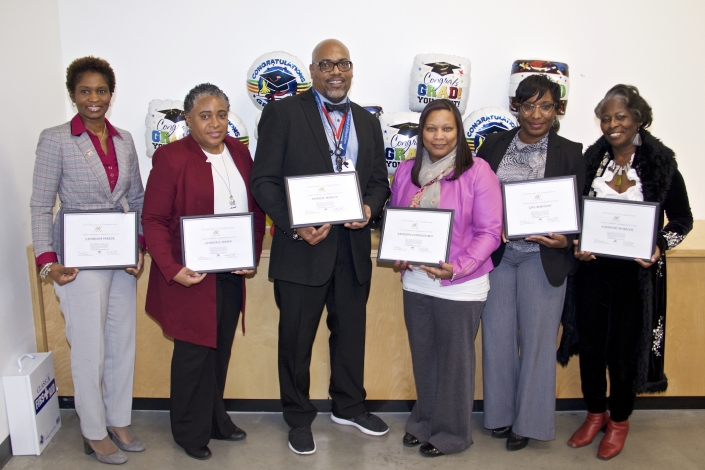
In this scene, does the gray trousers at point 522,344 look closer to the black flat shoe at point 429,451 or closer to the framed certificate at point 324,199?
the black flat shoe at point 429,451

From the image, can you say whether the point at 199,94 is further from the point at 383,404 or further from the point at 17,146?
the point at 383,404

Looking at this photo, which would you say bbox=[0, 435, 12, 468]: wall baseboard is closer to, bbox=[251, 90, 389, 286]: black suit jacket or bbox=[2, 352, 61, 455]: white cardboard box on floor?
bbox=[2, 352, 61, 455]: white cardboard box on floor

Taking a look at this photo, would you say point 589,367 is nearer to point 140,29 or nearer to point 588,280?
point 588,280

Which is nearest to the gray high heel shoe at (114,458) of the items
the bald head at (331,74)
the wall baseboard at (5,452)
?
the wall baseboard at (5,452)

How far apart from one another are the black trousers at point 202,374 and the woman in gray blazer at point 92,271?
0.29 m

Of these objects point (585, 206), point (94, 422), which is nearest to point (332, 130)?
point (585, 206)

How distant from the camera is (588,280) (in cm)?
258

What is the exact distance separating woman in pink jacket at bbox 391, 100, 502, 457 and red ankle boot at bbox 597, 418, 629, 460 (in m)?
0.65

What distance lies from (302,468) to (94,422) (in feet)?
3.16

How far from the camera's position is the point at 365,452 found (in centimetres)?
272

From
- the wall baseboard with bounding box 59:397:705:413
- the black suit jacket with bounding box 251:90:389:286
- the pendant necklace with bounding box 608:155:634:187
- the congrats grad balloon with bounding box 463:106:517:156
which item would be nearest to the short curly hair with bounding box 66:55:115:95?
the black suit jacket with bounding box 251:90:389:286

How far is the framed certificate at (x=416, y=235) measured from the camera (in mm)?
2309

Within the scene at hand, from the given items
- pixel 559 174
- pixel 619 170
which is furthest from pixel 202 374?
pixel 619 170

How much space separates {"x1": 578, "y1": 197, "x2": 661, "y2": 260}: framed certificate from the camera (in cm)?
237
